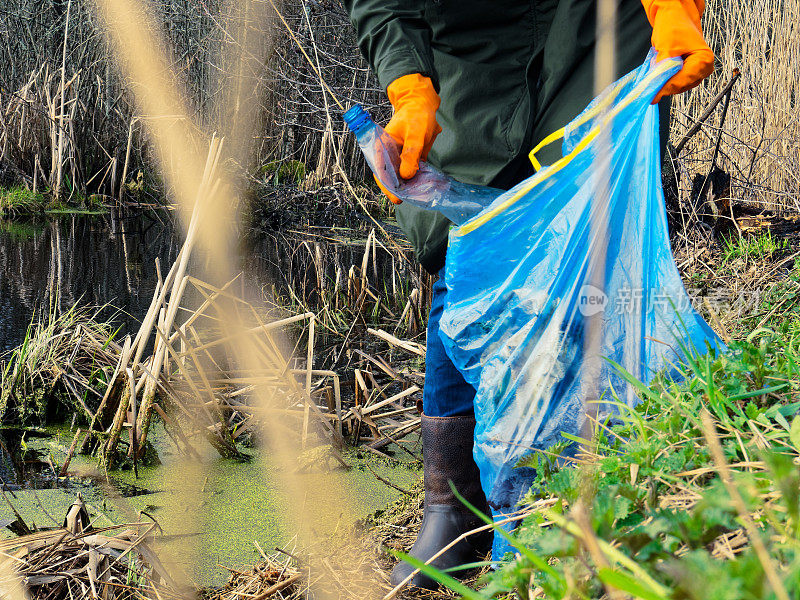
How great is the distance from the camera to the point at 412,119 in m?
1.25

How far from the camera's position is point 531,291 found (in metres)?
1.12

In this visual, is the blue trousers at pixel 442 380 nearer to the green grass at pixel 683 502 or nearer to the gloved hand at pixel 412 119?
the gloved hand at pixel 412 119

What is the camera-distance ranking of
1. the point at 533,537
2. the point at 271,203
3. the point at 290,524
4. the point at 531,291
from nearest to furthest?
1. the point at 533,537
2. the point at 531,291
3. the point at 290,524
4. the point at 271,203

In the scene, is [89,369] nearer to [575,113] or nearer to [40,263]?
[575,113]

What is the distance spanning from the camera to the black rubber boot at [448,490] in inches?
54.3

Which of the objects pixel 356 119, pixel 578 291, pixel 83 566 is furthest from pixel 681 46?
pixel 83 566

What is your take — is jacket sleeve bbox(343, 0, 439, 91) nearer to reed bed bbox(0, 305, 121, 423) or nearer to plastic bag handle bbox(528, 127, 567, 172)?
plastic bag handle bbox(528, 127, 567, 172)

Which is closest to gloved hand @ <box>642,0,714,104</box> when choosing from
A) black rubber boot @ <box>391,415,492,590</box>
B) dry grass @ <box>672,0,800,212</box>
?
black rubber boot @ <box>391,415,492,590</box>

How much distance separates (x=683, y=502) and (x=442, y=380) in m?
0.77

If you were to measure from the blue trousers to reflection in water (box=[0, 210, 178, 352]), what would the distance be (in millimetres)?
1355

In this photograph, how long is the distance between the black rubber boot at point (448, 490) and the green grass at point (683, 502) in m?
0.47

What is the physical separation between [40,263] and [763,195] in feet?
12.0

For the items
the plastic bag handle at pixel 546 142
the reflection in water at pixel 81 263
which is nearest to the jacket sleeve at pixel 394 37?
the plastic bag handle at pixel 546 142

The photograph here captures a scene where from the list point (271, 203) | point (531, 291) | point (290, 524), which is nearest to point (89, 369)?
point (290, 524)
